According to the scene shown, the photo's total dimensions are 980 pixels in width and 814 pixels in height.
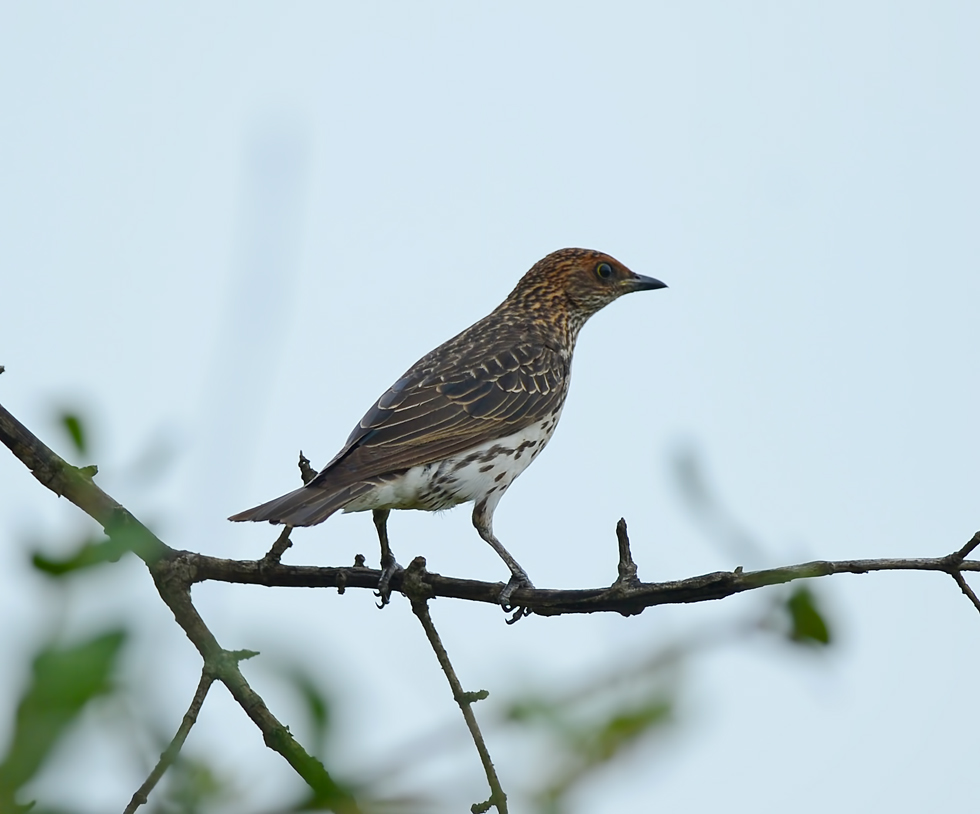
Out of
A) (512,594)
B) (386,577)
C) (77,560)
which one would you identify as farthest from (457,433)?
(77,560)

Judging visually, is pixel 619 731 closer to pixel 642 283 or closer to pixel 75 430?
pixel 75 430

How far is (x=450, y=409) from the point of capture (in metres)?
7.89

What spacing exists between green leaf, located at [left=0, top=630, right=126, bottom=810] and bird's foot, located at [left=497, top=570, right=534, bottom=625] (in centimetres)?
355

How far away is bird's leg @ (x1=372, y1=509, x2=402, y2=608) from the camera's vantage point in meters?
5.86

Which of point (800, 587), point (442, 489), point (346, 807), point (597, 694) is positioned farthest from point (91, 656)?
point (442, 489)

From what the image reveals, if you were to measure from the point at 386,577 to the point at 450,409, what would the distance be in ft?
7.33

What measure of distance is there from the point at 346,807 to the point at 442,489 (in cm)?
616

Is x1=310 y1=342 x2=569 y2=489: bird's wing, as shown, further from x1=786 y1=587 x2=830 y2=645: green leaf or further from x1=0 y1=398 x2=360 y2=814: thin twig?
x1=786 y1=587 x2=830 y2=645: green leaf

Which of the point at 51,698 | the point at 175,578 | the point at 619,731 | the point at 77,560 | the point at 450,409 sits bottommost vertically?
the point at 619,731

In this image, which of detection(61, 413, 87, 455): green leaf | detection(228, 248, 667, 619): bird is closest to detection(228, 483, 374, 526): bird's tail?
detection(228, 248, 667, 619): bird

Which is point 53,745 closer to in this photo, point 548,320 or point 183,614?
point 183,614

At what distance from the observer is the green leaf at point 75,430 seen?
1665mm

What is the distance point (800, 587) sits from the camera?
5.07ft

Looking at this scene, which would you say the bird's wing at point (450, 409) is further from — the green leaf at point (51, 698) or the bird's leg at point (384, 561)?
the green leaf at point (51, 698)
